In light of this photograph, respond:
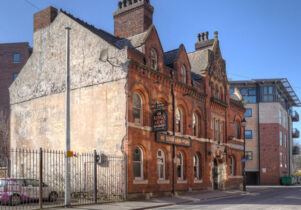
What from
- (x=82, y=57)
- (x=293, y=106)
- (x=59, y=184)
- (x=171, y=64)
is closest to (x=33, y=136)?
(x=59, y=184)

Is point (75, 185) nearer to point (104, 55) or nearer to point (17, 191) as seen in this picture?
point (17, 191)

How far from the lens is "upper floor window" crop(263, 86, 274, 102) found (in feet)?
182

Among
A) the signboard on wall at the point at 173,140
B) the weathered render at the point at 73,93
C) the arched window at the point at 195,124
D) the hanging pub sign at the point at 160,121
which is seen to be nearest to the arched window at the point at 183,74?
the arched window at the point at 195,124

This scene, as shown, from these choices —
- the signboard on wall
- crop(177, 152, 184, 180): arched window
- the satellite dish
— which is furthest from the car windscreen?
crop(177, 152, 184, 180): arched window

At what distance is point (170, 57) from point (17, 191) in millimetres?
14910

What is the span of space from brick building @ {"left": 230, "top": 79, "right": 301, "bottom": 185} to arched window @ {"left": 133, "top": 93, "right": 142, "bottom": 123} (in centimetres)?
3570

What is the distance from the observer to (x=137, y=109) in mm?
22766

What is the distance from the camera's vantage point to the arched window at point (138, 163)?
866 inches

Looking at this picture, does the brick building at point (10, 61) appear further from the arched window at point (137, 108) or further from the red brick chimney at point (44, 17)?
the arched window at point (137, 108)

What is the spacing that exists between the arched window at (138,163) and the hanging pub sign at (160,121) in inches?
69.8

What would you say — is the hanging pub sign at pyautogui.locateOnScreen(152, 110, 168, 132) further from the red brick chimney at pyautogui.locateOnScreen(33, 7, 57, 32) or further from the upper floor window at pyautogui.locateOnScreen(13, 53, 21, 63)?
the upper floor window at pyautogui.locateOnScreen(13, 53, 21, 63)

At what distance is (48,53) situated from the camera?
26.7m

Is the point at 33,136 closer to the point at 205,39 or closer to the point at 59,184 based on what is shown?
the point at 59,184

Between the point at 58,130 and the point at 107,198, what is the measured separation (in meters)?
6.73
